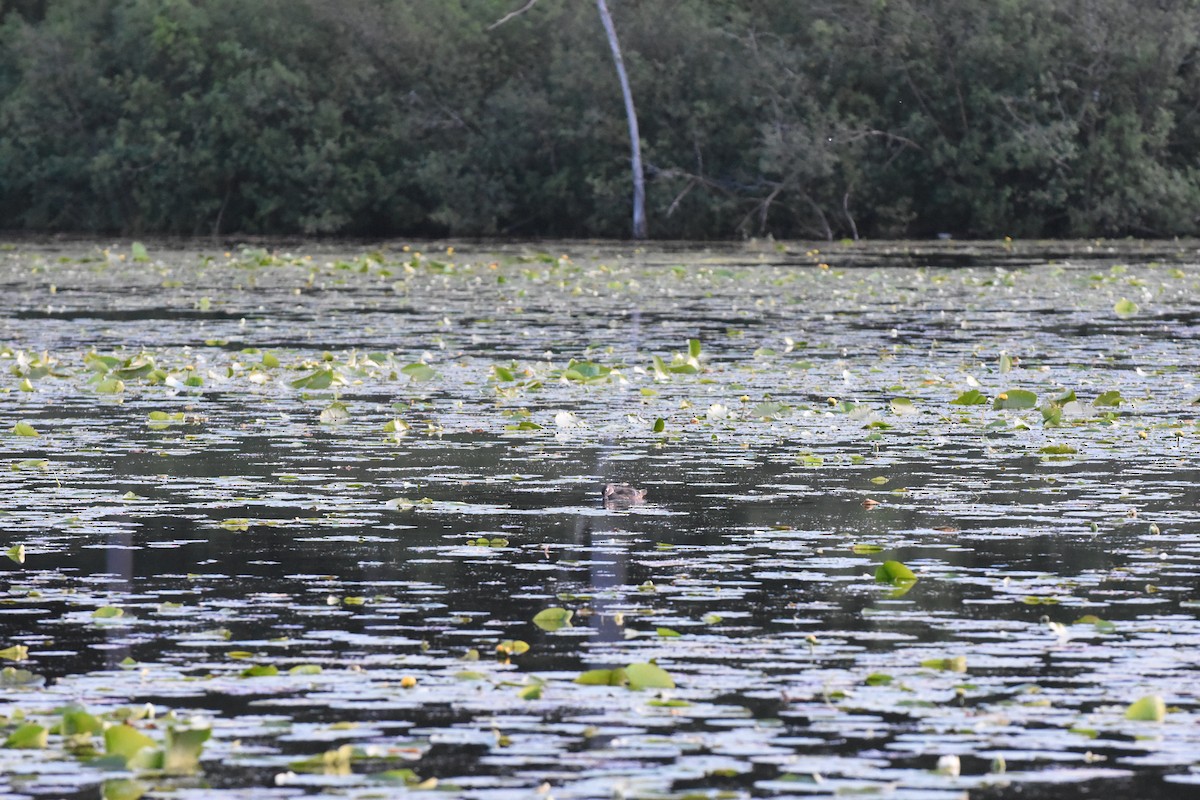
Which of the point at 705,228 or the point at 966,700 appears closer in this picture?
the point at 966,700

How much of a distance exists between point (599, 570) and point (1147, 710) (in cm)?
240

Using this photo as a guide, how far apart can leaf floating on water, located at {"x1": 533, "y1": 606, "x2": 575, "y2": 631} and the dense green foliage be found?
36.3 meters

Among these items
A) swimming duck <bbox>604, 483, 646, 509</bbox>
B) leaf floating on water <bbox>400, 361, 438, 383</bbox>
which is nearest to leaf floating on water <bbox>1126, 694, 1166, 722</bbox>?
swimming duck <bbox>604, 483, 646, 509</bbox>

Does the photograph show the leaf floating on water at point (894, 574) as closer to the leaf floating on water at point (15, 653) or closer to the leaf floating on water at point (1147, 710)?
the leaf floating on water at point (1147, 710)

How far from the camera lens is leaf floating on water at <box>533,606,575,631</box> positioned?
237 inches

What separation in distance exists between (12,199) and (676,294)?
30.1 metres

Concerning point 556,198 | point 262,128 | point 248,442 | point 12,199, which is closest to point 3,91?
point 12,199

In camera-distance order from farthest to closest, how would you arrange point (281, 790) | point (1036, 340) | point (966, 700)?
point (1036, 340)
point (966, 700)
point (281, 790)

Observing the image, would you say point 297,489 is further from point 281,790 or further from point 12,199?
point 12,199

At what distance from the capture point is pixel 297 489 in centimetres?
891

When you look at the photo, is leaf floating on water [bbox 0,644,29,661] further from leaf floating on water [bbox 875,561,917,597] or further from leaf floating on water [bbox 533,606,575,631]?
leaf floating on water [bbox 875,561,917,597]

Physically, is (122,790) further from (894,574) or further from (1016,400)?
(1016,400)

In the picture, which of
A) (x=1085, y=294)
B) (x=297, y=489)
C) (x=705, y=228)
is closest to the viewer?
(x=297, y=489)

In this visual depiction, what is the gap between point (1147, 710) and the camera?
490cm
